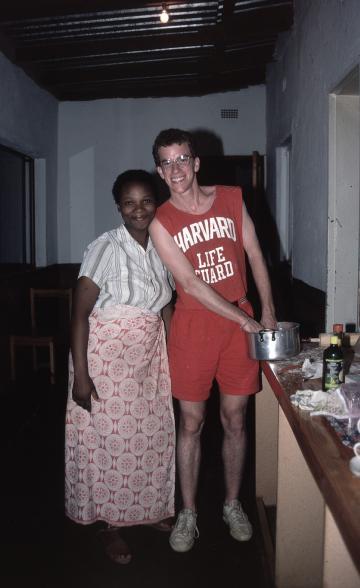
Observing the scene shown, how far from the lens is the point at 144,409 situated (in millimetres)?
2121

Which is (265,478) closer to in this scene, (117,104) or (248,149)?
(248,149)

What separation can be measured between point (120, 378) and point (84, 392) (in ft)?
0.48

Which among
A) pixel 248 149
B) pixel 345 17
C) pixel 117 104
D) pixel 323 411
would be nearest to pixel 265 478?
pixel 323 411

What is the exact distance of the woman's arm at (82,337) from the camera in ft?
6.55

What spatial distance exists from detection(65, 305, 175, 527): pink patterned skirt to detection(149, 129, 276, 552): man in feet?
0.30

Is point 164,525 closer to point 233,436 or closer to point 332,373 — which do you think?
point 233,436

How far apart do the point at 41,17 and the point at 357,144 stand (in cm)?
277

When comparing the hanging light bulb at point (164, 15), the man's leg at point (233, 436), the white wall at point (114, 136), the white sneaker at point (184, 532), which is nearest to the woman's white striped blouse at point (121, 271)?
the man's leg at point (233, 436)

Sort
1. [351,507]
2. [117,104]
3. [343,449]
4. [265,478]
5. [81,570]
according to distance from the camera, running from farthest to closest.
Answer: [117,104] → [265,478] → [81,570] → [343,449] → [351,507]

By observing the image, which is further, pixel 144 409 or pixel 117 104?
pixel 117 104

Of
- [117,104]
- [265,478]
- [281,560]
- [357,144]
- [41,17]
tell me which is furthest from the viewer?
[117,104]

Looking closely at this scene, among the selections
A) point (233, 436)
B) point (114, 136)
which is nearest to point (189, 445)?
point (233, 436)

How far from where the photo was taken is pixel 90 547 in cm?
228

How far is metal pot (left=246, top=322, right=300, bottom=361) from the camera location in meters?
1.90
